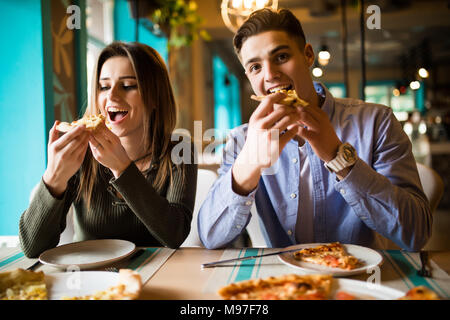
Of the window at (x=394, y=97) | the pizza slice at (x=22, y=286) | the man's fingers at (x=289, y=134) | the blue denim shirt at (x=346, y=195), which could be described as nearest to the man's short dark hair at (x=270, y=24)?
the blue denim shirt at (x=346, y=195)

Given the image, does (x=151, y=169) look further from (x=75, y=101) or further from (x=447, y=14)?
(x=447, y=14)

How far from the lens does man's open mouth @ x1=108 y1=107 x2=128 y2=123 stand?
4.61 feet

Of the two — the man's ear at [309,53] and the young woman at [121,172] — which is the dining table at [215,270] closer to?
the young woman at [121,172]

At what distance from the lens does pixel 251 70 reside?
1329mm

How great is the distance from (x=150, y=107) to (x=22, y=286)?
0.83 meters

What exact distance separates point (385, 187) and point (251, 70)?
1.97 ft

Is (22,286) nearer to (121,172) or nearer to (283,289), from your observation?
(121,172)

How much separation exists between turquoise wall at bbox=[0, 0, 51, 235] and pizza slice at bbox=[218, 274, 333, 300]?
1.45 meters

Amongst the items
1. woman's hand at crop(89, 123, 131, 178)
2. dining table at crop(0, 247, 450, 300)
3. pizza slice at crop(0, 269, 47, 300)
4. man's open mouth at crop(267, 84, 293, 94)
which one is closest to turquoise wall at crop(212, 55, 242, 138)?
man's open mouth at crop(267, 84, 293, 94)

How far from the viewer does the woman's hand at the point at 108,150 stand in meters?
1.15

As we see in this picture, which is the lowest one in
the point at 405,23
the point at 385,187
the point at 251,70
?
the point at 385,187

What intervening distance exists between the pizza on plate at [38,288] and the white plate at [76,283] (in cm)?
2

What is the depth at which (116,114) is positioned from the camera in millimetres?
1450
